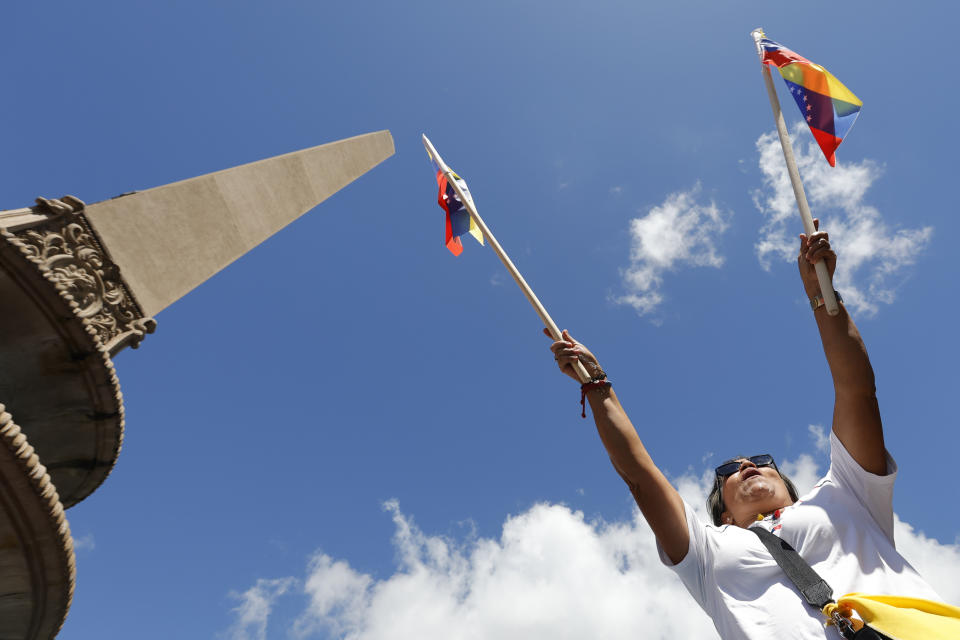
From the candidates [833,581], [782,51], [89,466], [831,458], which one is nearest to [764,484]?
[831,458]

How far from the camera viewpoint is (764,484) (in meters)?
4.82

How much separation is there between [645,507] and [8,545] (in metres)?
5.59

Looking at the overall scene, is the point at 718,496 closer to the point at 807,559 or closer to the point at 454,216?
the point at 807,559

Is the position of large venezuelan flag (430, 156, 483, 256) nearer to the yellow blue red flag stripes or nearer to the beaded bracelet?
Answer: the yellow blue red flag stripes

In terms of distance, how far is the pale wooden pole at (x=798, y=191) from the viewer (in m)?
4.33

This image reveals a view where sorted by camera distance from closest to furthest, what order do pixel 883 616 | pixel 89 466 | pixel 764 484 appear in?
pixel 883 616
pixel 764 484
pixel 89 466

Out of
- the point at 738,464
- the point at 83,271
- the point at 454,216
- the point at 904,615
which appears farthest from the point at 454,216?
the point at 904,615

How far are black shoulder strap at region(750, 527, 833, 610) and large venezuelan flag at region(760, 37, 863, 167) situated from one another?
4878 mm

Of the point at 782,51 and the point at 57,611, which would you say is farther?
the point at 782,51

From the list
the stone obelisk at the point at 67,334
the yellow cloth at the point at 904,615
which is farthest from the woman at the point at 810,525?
the stone obelisk at the point at 67,334

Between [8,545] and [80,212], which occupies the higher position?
[80,212]

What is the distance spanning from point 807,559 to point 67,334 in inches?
285

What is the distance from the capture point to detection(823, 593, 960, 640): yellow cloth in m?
3.02

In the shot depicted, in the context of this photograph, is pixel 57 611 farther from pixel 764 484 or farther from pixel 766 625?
pixel 764 484
